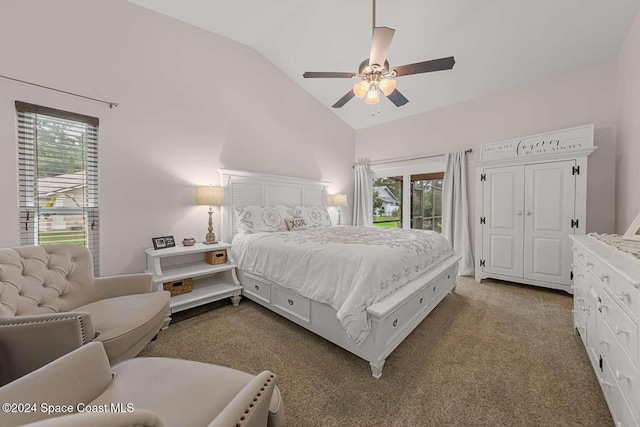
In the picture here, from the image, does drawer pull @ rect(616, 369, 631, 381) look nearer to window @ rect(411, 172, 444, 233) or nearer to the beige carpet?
the beige carpet

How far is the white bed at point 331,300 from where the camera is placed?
167cm

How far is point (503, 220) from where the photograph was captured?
346 centimetres

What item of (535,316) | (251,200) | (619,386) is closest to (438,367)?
(619,386)

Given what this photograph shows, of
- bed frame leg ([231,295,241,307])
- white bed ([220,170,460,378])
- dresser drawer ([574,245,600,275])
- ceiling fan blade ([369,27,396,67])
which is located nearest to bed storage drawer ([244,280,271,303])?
white bed ([220,170,460,378])

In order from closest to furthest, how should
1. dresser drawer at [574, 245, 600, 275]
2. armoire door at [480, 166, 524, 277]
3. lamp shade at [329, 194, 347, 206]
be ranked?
dresser drawer at [574, 245, 600, 275]
armoire door at [480, 166, 524, 277]
lamp shade at [329, 194, 347, 206]

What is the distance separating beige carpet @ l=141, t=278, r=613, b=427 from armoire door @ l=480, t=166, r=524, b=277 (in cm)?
85

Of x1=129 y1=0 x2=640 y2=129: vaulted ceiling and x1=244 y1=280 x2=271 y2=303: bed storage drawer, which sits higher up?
x1=129 y1=0 x2=640 y2=129: vaulted ceiling

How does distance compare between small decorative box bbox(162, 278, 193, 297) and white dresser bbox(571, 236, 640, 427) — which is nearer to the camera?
white dresser bbox(571, 236, 640, 427)

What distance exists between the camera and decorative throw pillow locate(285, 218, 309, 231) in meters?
3.49

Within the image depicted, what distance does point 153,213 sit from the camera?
110 inches

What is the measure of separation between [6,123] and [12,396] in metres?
2.54

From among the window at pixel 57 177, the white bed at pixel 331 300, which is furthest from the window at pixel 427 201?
the window at pixel 57 177

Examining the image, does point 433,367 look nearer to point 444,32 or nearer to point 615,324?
point 615,324

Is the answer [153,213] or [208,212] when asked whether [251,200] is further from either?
[153,213]
